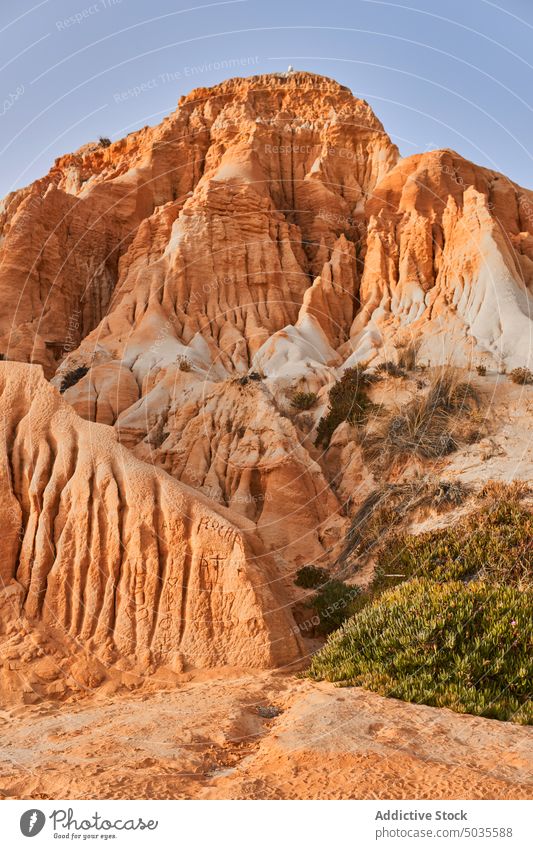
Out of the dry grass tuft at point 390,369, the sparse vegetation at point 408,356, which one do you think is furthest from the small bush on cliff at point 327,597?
the sparse vegetation at point 408,356

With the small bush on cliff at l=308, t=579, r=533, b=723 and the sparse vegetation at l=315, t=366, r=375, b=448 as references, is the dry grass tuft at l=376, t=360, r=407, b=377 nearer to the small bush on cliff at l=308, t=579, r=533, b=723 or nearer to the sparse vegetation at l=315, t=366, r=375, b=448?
the sparse vegetation at l=315, t=366, r=375, b=448

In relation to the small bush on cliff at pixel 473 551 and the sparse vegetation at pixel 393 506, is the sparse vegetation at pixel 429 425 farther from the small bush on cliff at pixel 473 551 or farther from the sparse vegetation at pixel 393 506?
the small bush on cliff at pixel 473 551

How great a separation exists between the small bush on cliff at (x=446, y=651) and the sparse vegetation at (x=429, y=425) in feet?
25.1

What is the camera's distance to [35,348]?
33781 mm

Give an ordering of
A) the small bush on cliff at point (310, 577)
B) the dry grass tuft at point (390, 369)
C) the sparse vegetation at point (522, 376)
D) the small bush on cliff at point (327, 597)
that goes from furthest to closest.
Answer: the dry grass tuft at point (390, 369) < the sparse vegetation at point (522, 376) < the small bush on cliff at point (310, 577) < the small bush on cliff at point (327, 597)

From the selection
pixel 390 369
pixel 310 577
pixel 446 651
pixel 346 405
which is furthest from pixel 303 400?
pixel 446 651

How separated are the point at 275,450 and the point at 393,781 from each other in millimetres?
13079

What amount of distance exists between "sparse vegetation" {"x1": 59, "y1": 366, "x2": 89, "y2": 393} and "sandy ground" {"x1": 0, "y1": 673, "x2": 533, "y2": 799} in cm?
1990

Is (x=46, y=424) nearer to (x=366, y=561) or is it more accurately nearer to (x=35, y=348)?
(x=366, y=561)

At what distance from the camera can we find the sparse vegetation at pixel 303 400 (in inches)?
950

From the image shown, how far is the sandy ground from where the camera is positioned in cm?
639

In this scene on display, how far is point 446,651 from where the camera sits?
9734mm

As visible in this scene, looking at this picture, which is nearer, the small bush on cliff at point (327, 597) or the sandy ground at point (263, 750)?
the sandy ground at point (263, 750)

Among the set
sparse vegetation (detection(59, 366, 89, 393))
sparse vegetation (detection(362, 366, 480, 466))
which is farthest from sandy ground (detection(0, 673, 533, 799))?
sparse vegetation (detection(59, 366, 89, 393))
